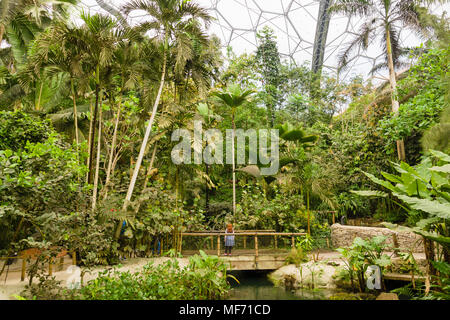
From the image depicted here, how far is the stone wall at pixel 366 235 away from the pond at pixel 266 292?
258 centimetres

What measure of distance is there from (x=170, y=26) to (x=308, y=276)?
773 centimetres

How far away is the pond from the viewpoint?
6.41 m

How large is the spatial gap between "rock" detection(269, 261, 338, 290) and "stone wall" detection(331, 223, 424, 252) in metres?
1.76

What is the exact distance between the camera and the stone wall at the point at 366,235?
8445 millimetres

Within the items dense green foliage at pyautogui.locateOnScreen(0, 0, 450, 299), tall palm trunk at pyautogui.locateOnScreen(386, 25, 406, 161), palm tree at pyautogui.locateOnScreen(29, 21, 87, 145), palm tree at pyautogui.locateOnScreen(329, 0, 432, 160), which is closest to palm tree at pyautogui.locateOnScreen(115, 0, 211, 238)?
dense green foliage at pyautogui.locateOnScreen(0, 0, 450, 299)

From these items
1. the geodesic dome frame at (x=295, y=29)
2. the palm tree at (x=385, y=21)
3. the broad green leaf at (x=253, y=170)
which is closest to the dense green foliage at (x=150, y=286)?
the broad green leaf at (x=253, y=170)

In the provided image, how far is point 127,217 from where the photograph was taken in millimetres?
6719

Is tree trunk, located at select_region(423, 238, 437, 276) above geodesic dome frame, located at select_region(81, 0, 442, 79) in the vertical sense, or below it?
below

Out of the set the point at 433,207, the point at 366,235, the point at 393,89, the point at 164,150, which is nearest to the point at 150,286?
the point at 433,207

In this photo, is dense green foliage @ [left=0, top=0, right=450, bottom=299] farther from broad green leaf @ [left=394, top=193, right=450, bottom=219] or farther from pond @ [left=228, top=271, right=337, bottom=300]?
pond @ [left=228, top=271, right=337, bottom=300]

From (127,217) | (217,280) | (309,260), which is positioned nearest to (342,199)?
(309,260)

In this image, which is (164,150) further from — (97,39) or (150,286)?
(150,286)

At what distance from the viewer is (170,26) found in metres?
7.94

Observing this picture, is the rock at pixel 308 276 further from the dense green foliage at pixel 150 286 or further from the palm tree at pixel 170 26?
the palm tree at pixel 170 26
